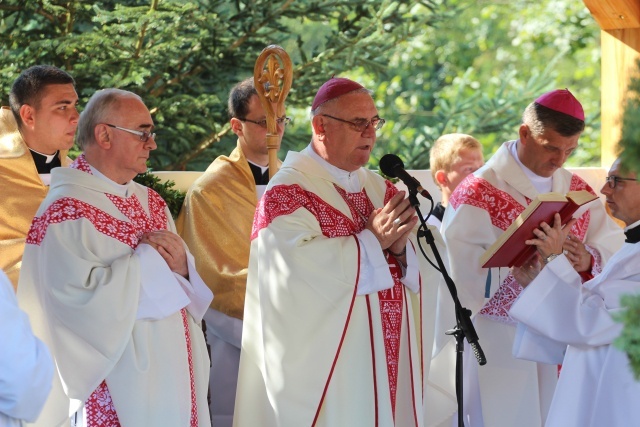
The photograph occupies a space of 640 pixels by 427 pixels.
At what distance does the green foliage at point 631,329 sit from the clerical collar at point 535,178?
3790 mm

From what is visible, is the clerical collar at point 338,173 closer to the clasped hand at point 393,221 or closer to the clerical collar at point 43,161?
the clasped hand at point 393,221

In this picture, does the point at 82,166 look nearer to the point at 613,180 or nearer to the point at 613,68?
the point at 613,180

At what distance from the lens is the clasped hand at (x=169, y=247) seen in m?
4.46

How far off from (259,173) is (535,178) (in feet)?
5.21

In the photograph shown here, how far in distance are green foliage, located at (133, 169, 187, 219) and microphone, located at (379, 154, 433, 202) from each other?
180 cm

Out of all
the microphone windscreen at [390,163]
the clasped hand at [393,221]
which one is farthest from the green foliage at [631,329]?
the clasped hand at [393,221]

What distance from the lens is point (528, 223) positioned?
4.65 metres

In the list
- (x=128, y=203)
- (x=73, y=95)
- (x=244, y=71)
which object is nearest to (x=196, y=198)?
(x=73, y=95)

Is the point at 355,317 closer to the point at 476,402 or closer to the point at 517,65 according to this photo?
the point at 476,402

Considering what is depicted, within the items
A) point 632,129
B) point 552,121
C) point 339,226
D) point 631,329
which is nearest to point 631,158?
point 632,129

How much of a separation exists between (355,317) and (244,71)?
19.1 feet

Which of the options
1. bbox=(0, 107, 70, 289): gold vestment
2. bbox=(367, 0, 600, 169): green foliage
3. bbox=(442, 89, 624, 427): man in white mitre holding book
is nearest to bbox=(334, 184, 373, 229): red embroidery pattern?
bbox=(442, 89, 624, 427): man in white mitre holding book

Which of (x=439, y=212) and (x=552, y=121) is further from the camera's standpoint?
(x=439, y=212)

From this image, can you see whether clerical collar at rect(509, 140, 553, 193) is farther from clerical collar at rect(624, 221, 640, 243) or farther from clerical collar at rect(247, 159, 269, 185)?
clerical collar at rect(624, 221, 640, 243)
